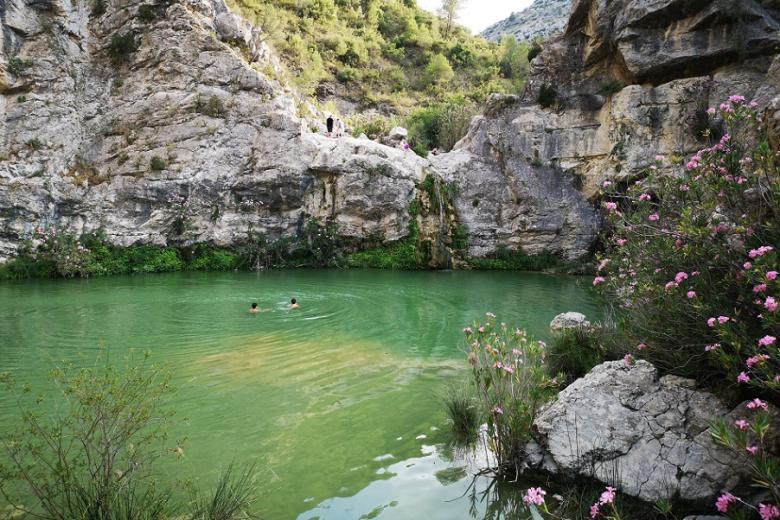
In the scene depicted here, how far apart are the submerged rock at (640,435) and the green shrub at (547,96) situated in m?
23.8

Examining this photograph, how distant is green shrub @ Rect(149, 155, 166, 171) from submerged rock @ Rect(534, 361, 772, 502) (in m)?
23.5

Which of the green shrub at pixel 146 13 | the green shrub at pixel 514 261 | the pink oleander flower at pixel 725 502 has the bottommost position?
the pink oleander flower at pixel 725 502

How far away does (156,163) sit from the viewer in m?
22.7

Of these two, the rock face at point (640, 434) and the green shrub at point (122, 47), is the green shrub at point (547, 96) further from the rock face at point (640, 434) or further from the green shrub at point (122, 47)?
the rock face at point (640, 434)

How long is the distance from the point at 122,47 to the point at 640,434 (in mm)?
29491

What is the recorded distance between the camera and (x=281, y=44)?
121 ft

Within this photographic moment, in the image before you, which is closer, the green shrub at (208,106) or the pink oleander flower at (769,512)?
the pink oleander flower at (769,512)

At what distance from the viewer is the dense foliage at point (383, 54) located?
127 ft

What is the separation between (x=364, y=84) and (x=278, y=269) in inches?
1047

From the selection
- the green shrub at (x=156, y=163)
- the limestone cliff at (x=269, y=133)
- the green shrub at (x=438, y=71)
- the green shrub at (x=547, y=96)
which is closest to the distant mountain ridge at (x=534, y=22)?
the green shrub at (x=438, y=71)

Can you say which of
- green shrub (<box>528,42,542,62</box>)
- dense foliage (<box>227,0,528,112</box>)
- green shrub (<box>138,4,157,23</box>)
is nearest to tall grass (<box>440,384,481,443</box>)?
green shrub (<box>528,42,542,62</box>)

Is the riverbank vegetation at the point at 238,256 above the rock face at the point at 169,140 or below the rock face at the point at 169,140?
below

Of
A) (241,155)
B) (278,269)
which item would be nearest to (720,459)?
(278,269)

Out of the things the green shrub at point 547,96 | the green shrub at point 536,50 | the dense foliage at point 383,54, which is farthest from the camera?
the dense foliage at point 383,54
